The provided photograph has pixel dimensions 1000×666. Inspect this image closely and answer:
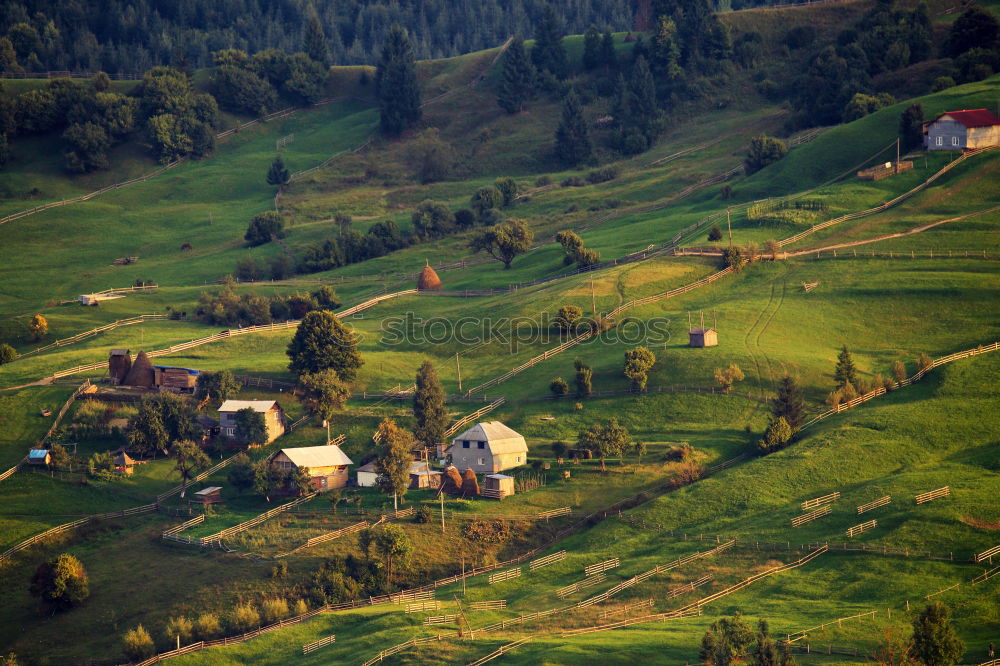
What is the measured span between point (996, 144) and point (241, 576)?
341 feet

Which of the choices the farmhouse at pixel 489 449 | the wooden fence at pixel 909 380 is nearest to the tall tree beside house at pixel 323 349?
the farmhouse at pixel 489 449

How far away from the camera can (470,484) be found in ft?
323

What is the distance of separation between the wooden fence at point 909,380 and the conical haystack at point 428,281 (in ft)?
172

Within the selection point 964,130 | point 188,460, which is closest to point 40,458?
point 188,460

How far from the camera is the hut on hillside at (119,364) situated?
11744cm

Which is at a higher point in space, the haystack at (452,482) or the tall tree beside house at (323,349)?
the tall tree beside house at (323,349)

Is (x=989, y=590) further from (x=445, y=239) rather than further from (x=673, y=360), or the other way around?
(x=445, y=239)

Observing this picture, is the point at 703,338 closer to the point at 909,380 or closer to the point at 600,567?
the point at 909,380

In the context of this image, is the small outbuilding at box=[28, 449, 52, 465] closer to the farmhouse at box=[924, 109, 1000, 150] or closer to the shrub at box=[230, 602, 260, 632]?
the shrub at box=[230, 602, 260, 632]

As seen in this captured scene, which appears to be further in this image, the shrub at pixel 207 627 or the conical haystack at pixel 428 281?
the conical haystack at pixel 428 281

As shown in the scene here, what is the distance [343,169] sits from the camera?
198 metres

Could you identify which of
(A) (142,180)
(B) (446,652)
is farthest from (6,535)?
(A) (142,180)

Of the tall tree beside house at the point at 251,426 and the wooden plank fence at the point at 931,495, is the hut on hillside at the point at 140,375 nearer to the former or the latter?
the tall tree beside house at the point at 251,426
